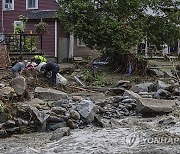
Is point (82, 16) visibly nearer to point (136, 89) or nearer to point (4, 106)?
point (136, 89)

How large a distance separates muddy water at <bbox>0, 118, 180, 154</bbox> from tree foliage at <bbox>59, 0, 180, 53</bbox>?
35.1 ft

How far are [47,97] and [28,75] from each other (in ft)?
9.68

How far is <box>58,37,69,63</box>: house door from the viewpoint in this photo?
29016 millimetres

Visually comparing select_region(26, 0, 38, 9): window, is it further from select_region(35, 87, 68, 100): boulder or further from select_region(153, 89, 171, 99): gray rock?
select_region(153, 89, 171, 99): gray rock

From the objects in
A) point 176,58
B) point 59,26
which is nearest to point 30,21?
point 59,26

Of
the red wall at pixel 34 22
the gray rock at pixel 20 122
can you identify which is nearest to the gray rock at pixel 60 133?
the gray rock at pixel 20 122

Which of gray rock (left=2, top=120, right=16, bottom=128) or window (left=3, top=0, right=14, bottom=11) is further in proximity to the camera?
window (left=3, top=0, right=14, bottom=11)

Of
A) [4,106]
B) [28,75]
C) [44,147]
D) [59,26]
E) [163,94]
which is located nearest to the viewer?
[44,147]

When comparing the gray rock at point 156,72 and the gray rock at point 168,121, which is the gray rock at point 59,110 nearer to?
the gray rock at point 168,121

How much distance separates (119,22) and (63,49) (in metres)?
7.58

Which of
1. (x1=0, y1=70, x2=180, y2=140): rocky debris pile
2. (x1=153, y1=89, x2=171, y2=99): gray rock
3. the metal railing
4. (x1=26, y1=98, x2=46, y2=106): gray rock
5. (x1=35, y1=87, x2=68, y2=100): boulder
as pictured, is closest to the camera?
(x1=0, y1=70, x2=180, y2=140): rocky debris pile

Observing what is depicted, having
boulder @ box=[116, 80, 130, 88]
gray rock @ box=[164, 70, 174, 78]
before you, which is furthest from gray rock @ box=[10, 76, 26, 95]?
gray rock @ box=[164, 70, 174, 78]

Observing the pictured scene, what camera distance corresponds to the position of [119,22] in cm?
2266

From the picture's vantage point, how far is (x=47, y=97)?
50.5ft
